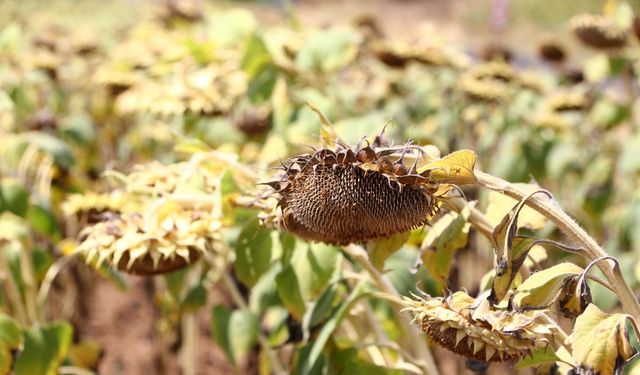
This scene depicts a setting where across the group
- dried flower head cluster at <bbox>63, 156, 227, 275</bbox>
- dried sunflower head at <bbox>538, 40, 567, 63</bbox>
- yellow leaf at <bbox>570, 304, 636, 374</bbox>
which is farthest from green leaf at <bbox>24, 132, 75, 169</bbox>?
dried sunflower head at <bbox>538, 40, 567, 63</bbox>

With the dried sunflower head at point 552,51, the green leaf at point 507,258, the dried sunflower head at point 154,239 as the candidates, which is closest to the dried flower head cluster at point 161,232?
the dried sunflower head at point 154,239

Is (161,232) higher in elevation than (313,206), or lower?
lower

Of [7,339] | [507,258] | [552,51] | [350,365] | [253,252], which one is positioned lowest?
[552,51]

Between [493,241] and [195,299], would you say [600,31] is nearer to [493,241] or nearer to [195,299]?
[195,299]

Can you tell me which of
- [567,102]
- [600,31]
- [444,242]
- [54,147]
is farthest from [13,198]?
[567,102]

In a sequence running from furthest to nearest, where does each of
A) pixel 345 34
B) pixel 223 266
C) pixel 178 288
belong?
pixel 345 34 → pixel 178 288 → pixel 223 266

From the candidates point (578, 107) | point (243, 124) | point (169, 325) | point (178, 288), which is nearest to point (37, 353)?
point (178, 288)

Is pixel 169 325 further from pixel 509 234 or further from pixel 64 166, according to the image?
pixel 509 234

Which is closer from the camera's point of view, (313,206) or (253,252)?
(313,206)

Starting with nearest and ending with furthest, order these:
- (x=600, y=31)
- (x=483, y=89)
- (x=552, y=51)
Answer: (x=600, y=31) → (x=483, y=89) → (x=552, y=51)
